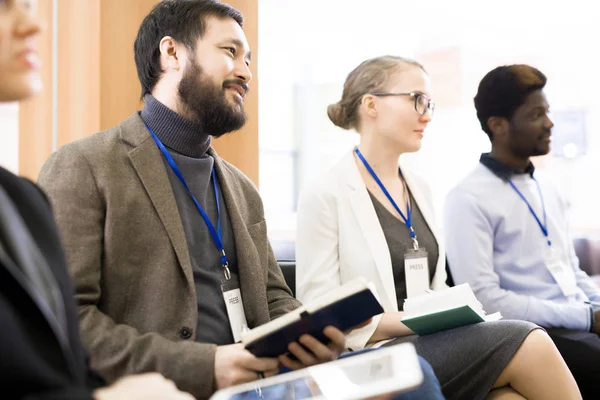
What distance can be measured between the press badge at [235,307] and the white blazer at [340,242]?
0.55 meters

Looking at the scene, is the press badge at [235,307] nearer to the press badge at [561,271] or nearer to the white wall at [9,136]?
the white wall at [9,136]

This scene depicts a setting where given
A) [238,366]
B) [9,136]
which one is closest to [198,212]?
[238,366]

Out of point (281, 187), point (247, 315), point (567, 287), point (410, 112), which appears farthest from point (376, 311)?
point (281, 187)

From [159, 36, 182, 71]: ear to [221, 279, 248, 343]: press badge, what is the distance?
2.33ft

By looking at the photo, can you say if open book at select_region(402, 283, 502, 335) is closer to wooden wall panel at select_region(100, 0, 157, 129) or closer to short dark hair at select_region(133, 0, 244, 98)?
short dark hair at select_region(133, 0, 244, 98)

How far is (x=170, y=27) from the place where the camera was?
201cm

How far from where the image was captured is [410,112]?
105 inches

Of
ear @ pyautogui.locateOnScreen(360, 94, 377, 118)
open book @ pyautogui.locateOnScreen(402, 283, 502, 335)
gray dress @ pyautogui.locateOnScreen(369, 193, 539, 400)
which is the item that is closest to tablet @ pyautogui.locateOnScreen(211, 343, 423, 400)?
open book @ pyautogui.locateOnScreen(402, 283, 502, 335)

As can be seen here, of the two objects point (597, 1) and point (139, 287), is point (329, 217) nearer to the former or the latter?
point (139, 287)

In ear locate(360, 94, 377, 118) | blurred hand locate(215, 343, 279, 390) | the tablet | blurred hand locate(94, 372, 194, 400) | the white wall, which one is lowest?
blurred hand locate(215, 343, 279, 390)

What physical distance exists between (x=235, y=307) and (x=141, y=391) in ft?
3.04

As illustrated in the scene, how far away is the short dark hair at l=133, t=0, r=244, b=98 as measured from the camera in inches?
78.2

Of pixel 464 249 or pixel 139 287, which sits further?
pixel 464 249

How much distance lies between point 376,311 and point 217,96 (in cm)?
89
